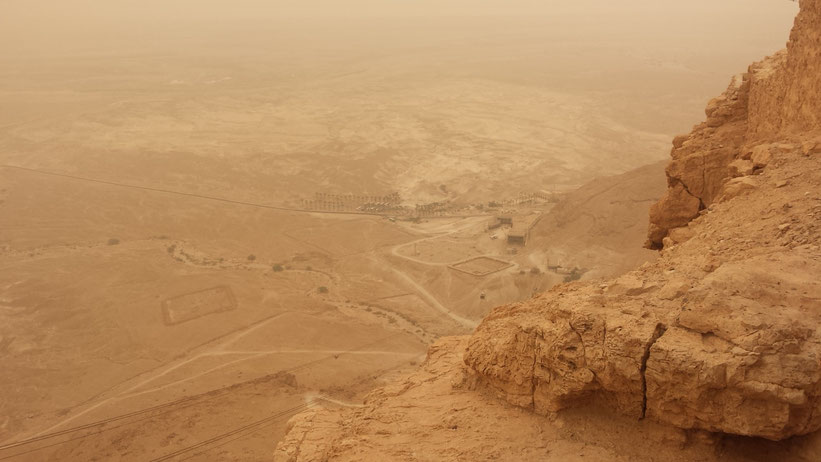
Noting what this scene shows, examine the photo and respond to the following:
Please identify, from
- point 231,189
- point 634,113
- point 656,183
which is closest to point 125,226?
point 231,189

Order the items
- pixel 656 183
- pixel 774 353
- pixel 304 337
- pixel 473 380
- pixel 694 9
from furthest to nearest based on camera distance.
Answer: pixel 694 9 → pixel 656 183 → pixel 304 337 → pixel 473 380 → pixel 774 353

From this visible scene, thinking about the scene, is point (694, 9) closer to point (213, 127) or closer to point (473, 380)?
point (213, 127)

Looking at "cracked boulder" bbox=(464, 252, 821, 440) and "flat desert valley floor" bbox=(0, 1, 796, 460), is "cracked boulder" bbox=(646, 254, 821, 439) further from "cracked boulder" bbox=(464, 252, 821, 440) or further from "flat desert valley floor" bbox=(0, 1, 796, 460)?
"flat desert valley floor" bbox=(0, 1, 796, 460)

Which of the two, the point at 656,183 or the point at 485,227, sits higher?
the point at 656,183

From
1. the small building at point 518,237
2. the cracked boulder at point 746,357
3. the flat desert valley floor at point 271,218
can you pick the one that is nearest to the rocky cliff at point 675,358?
the cracked boulder at point 746,357

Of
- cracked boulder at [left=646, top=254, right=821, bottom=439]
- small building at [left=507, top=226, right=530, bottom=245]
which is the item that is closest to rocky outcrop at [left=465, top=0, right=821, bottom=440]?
cracked boulder at [left=646, top=254, right=821, bottom=439]

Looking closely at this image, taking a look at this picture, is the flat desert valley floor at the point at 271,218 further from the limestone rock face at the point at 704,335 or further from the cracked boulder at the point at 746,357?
the cracked boulder at the point at 746,357
